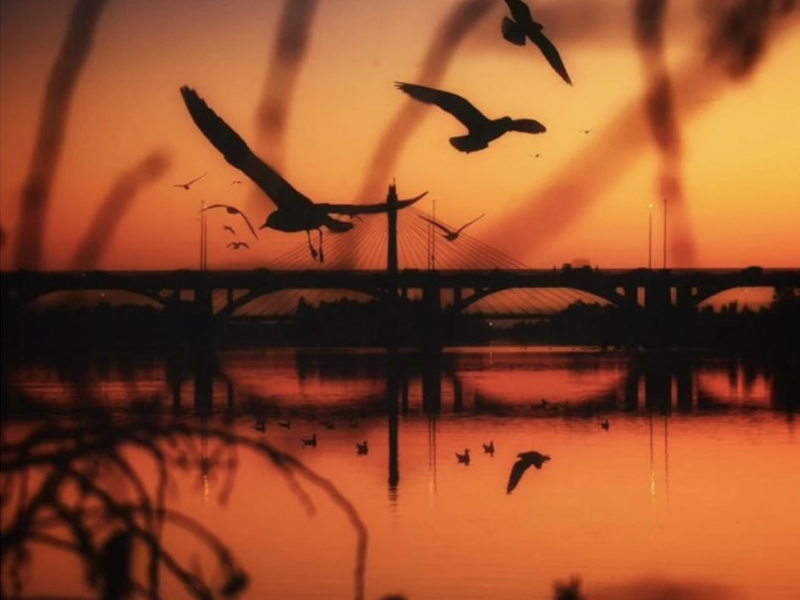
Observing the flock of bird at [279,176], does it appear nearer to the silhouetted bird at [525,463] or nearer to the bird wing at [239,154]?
the bird wing at [239,154]

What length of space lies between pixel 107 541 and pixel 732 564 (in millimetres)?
15122

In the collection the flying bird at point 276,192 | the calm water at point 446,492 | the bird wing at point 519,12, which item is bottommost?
the calm water at point 446,492

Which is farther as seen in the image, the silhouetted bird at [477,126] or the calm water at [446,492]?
the silhouetted bird at [477,126]

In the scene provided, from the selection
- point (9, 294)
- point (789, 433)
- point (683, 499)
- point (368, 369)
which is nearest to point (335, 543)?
point (683, 499)

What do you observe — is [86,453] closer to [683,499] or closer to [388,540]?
Answer: [388,540]

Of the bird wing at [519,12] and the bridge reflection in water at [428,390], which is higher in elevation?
the bird wing at [519,12]

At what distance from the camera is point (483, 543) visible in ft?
60.7

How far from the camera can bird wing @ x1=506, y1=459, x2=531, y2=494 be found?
24584 millimetres

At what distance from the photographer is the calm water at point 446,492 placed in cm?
319

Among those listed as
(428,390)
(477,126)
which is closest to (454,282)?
(428,390)

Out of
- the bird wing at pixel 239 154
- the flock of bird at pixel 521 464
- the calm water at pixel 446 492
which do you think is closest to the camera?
the calm water at pixel 446 492

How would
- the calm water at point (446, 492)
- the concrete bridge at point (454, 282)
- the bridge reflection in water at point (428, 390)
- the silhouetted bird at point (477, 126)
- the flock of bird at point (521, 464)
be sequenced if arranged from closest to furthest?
the calm water at point (446, 492), the silhouetted bird at point (477, 126), the flock of bird at point (521, 464), the bridge reflection in water at point (428, 390), the concrete bridge at point (454, 282)

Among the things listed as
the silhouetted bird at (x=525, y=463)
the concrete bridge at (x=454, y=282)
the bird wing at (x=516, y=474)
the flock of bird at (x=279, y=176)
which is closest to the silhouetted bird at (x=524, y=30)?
the flock of bird at (x=279, y=176)

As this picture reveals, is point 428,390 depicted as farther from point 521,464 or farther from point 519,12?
point 519,12
